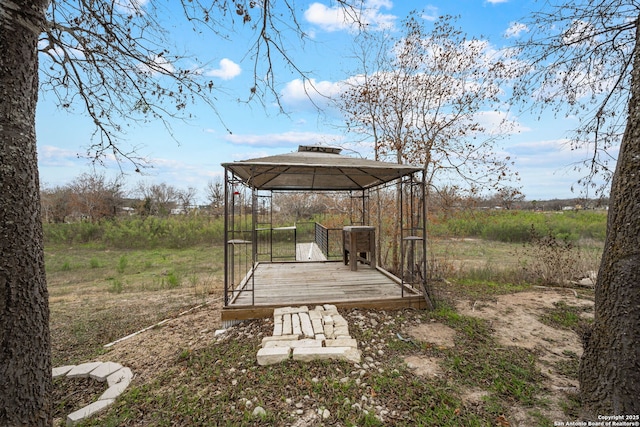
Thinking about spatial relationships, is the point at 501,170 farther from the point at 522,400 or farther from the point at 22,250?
the point at 22,250

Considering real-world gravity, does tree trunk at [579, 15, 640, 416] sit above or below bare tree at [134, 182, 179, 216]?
below

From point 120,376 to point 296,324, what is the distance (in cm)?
179

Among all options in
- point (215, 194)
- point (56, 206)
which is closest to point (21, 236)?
point (215, 194)

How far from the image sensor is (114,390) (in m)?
2.42

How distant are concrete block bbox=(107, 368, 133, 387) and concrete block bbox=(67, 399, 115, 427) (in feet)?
1.12

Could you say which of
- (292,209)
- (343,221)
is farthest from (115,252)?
(343,221)

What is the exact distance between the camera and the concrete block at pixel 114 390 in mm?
2328

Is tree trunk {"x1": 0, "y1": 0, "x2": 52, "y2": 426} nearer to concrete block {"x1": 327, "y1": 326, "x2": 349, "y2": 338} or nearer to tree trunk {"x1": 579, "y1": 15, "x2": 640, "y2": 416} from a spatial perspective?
concrete block {"x1": 327, "y1": 326, "x2": 349, "y2": 338}

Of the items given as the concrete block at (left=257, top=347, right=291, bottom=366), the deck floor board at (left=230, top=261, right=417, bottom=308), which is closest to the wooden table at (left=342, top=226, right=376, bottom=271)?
the deck floor board at (left=230, top=261, right=417, bottom=308)

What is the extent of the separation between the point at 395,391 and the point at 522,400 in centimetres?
96

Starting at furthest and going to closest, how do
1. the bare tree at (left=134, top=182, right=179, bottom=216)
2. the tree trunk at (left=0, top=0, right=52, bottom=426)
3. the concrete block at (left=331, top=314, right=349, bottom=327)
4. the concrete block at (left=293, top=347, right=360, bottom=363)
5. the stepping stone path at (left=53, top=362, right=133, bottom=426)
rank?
the bare tree at (left=134, top=182, right=179, bottom=216)
the concrete block at (left=331, top=314, right=349, bottom=327)
the concrete block at (left=293, top=347, right=360, bottom=363)
the stepping stone path at (left=53, top=362, right=133, bottom=426)
the tree trunk at (left=0, top=0, right=52, bottom=426)

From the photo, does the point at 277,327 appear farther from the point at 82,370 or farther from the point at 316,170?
the point at 316,170

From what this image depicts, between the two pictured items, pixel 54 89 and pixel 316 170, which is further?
pixel 316 170

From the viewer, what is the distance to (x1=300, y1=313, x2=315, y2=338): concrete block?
312 centimetres
